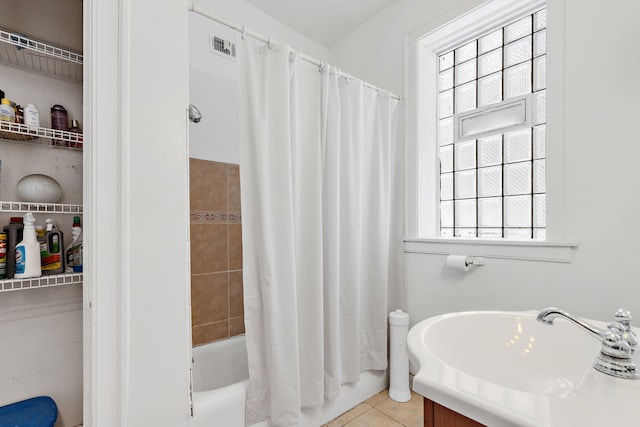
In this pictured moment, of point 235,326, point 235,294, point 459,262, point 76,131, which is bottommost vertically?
point 235,326

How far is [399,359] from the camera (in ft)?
5.91

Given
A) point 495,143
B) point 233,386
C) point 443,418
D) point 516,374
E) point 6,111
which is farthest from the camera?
point 495,143

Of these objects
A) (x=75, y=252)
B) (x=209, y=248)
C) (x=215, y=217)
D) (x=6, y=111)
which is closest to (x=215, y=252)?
(x=209, y=248)

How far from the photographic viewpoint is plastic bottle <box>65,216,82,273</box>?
1.30m

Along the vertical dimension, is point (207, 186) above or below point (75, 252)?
above

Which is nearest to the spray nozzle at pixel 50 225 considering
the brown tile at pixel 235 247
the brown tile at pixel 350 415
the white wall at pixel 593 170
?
the brown tile at pixel 235 247

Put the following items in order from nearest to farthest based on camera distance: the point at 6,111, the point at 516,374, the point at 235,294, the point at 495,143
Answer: the point at 516,374 → the point at 6,111 → the point at 495,143 → the point at 235,294

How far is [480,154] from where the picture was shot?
1845 mm

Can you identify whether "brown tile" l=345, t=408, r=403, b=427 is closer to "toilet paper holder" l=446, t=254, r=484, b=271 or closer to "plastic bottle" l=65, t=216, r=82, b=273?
"toilet paper holder" l=446, t=254, r=484, b=271

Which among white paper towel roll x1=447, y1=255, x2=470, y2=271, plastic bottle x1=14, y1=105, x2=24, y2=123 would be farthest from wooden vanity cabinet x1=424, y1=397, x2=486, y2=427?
plastic bottle x1=14, y1=105, x2=24, y2=123

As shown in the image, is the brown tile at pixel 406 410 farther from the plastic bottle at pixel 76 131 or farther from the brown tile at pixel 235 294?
the plastic bottle at pixel 76 131

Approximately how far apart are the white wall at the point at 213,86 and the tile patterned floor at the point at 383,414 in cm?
168

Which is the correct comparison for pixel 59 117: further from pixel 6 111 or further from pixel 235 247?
pixel 235 247

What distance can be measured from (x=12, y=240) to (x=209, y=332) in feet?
Result: 3.52
